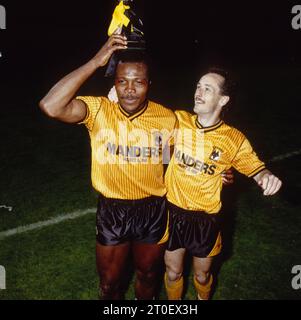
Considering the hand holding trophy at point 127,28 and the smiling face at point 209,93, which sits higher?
the hand holding trophy at point 127,28

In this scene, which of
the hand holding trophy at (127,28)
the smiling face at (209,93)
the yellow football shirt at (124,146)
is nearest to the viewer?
the hand holding trophy at (127,28)

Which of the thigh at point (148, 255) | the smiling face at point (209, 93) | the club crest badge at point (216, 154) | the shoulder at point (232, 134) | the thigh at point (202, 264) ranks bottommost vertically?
the thigh at point (202, 264)

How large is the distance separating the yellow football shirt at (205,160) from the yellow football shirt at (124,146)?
244 mm

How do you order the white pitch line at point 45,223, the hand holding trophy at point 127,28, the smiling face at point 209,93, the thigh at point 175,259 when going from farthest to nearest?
the white pitch line at point 45,223 → the thigh at point 175,259 → the smiling face at point 209,93 → the hand holding trophy at point 127,28

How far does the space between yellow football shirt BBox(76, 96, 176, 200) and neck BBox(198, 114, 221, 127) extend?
334 millimetres

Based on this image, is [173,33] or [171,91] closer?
[171,91]

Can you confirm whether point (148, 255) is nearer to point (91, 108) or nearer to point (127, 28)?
point (91, 108)

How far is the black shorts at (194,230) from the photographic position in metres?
3.51

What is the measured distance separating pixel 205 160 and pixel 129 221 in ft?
2.75

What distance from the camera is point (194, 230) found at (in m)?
3.52

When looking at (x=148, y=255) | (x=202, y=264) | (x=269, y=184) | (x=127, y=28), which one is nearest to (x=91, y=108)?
(x=127, y=28)

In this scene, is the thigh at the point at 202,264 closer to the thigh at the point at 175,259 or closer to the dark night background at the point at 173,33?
the thigh at the point at 175,259

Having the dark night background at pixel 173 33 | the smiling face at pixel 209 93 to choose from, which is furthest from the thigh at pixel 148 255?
the dark night background at pixel 173 33

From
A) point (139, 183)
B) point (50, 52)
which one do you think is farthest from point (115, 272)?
point (50, 52)
